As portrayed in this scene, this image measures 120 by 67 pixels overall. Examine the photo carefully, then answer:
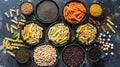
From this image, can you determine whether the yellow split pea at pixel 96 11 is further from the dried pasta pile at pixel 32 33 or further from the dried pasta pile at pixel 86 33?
the dried pasta pile at pixel 32 33

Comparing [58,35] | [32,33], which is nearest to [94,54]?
[58,35]

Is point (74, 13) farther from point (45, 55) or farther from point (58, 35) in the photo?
point (45, 55)

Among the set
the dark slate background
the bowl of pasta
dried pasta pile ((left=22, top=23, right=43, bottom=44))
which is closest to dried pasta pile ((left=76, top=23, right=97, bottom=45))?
the bowl of pasta

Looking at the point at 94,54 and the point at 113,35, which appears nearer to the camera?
the point at 94,54

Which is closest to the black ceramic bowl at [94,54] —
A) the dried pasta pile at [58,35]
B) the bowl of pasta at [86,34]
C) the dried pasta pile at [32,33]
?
the bowl of pasta at [86,34]

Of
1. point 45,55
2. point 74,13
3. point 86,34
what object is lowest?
point 45,55

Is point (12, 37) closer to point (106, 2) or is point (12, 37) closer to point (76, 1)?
point (76, 1)

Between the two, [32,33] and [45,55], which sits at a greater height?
[32,33]
